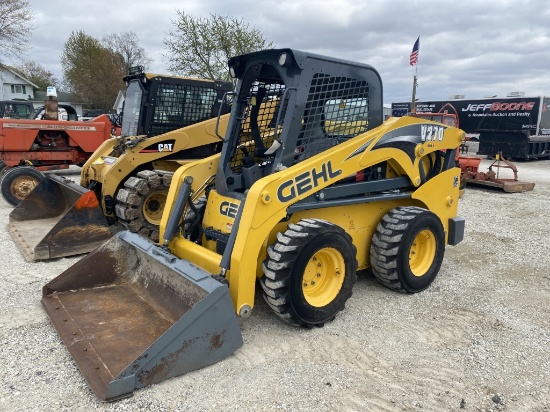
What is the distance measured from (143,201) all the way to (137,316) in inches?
119

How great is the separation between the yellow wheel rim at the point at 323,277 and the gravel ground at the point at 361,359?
273mm

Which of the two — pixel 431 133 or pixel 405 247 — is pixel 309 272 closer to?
pixel 405 247

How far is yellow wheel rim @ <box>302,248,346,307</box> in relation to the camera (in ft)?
12.9

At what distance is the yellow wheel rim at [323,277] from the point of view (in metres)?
3.93

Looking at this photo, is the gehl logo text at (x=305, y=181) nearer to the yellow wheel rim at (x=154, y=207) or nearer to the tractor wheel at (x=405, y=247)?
the tractor wheel at (x=405, y=247)

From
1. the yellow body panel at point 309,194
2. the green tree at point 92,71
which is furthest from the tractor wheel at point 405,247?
the green tree at point 92,71

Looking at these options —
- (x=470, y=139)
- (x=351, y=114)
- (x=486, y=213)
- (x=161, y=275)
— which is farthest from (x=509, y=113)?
(x=161, y=275)

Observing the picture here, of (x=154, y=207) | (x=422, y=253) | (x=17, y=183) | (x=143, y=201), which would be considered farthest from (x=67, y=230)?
(x=422, y=253)

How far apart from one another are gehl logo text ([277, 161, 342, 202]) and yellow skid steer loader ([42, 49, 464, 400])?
0.04 feet

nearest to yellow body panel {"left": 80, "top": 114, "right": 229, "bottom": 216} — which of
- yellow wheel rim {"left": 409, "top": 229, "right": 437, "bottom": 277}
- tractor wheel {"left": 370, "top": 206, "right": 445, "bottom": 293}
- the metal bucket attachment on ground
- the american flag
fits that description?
the metal bucket attachment on ground

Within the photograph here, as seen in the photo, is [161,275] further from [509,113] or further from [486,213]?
[509,113]

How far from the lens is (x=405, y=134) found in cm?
467

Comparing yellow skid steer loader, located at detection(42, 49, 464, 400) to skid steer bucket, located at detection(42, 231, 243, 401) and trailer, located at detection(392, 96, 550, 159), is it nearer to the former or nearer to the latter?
skid steer bucket, located at detection(42, 231, 243, 401)

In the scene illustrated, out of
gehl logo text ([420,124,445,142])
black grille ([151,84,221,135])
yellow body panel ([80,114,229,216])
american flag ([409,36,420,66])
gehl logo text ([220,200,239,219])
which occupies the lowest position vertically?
gehl logo text ([220,200,239,219])
